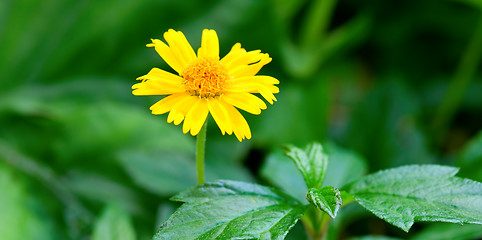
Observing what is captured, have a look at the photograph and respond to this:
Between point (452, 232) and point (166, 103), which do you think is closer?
point (166, 103)

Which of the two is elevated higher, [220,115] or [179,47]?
[179,47]

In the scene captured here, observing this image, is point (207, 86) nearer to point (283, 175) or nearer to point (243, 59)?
point (243, 59)

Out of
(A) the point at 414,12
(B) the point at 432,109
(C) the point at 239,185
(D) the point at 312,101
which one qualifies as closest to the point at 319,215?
(C) the point at 239,185

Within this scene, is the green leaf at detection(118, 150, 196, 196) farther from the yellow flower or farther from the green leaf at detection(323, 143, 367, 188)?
the yellow flower

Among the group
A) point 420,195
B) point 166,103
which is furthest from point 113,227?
point 420,195

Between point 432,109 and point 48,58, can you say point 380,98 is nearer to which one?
point 432,109

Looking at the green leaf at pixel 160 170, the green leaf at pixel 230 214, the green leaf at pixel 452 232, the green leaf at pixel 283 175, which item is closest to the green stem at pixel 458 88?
the green leaf at pixel 452 232
